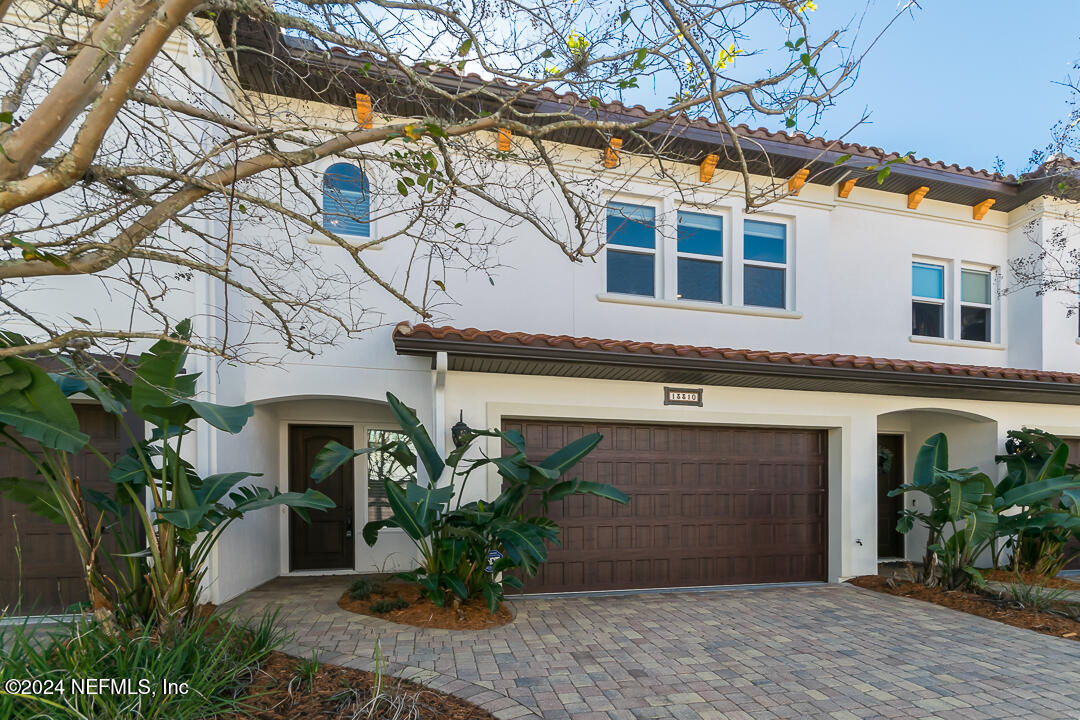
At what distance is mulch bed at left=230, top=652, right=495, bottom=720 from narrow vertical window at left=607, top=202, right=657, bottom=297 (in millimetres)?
6239

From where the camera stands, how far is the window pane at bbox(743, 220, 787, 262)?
9.68 metres

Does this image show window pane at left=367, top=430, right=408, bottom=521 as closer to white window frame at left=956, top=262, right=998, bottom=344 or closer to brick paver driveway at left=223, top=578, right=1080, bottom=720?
brick paver driveway at left=223, top=578, right=1080, bottom=720

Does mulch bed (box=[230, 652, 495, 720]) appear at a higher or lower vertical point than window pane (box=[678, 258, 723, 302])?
lower

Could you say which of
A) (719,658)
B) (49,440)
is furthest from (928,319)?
(49,440)

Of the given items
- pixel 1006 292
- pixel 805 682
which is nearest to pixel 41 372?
pixel 805 682

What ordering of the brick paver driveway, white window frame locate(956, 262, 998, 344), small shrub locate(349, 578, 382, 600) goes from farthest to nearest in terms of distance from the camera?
white window frame locate(956, 262, 998, 344)
small shrub locate(349, 578, 382, 600)
the brick paver driveway

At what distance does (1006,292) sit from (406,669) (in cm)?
1156

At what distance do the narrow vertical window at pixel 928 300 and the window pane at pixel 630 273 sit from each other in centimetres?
534

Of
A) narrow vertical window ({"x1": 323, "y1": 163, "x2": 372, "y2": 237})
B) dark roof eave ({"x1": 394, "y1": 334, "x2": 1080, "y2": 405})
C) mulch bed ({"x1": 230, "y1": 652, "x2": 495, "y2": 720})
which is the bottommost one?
mulch bed ({"x1": 230, "y1": 652, "x2": 495, "y2": 720})

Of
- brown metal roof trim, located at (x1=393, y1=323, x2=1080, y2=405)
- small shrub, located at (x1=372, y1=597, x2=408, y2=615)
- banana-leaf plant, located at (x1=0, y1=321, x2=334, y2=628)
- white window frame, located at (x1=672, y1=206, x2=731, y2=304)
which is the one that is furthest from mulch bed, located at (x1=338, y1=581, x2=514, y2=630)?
white window frame, located at (x1=672, y1=206, x2=731, y2=304)

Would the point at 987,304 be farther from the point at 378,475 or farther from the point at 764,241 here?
the point at 378,475

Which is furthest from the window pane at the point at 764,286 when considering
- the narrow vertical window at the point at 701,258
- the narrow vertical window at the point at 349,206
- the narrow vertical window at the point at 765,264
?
the narrow vertical window at the point at 349,206

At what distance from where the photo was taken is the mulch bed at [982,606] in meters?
6.67

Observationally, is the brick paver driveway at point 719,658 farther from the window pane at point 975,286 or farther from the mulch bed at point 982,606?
the window pane at point 975,286
